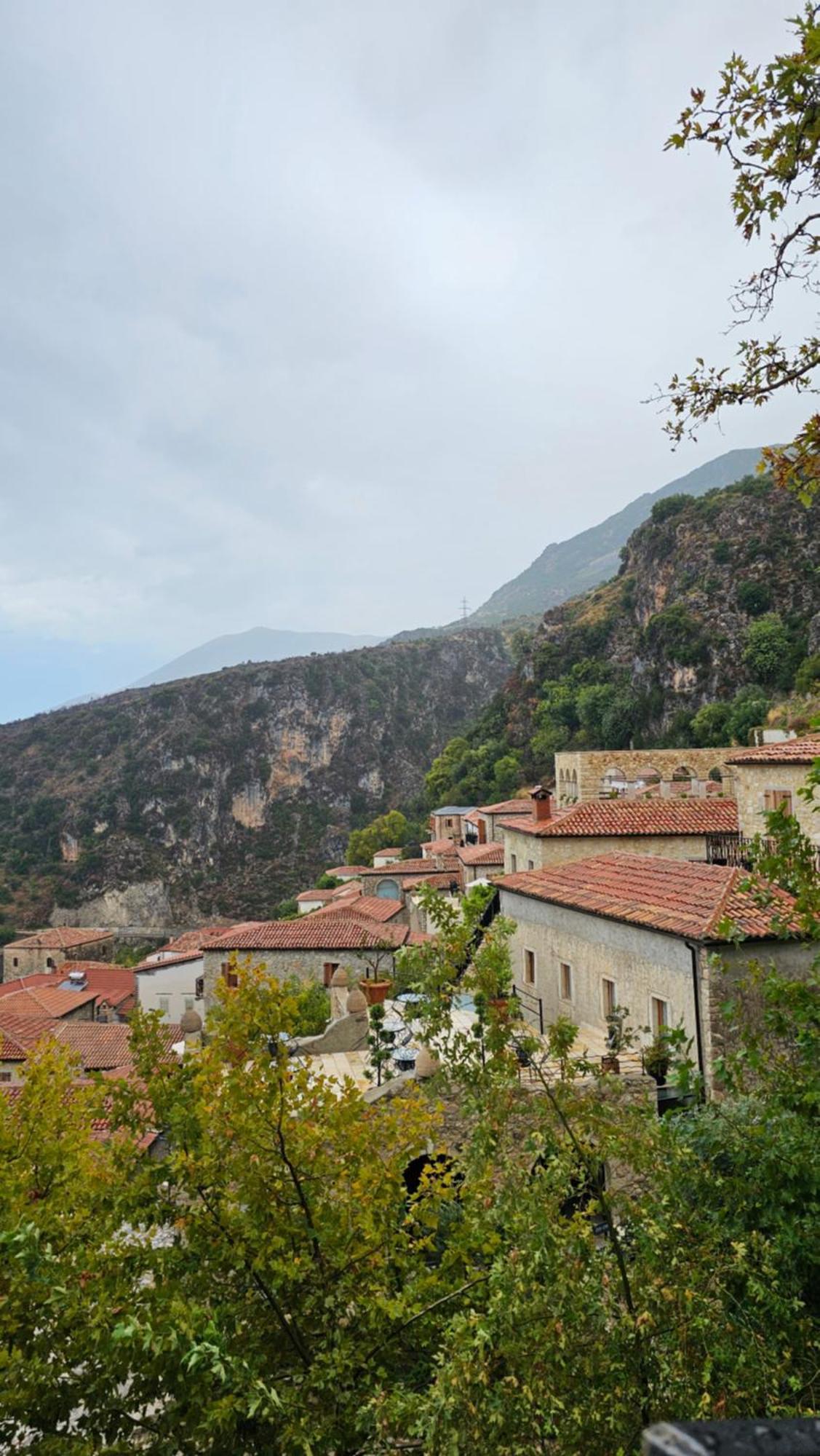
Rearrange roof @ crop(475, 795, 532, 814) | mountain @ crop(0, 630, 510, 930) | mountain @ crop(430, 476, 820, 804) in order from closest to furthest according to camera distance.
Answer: roof @ crop(475, 795, 532, 814) < mountain @ crop(430, 476, 820, 804) < mountain @ crop(0, 630, 510, 930)

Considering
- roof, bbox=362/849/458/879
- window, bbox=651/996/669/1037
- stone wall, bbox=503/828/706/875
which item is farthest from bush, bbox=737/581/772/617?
window, bbox=651/996/669/1037

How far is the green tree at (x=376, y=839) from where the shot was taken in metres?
87.9

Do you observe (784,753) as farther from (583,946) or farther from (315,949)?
(315,949)

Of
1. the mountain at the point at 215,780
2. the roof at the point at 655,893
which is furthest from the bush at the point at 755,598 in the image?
the mountain at the point at 215,780

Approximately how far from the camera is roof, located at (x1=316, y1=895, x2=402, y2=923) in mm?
32906

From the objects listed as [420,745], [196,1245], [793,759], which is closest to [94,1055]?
[793,759]

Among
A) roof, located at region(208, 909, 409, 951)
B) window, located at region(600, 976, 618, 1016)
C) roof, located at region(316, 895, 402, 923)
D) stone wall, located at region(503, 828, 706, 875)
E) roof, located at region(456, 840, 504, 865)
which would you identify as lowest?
roof, located at region(316, 895, 402, 923)

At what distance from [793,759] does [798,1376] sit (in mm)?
14667

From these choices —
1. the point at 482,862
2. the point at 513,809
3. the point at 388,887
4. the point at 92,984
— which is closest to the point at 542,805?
the point at 482,862

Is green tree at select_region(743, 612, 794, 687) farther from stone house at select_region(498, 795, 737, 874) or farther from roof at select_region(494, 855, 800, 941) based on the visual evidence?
roof at select_region(494, 855, 800, 941)

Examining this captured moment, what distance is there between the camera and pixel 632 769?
2002 inches

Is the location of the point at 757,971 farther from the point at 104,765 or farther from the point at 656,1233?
the point at 104,765

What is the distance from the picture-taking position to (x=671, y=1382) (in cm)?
431

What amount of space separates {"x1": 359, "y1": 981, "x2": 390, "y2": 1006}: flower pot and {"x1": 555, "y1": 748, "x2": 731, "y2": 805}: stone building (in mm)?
31274
